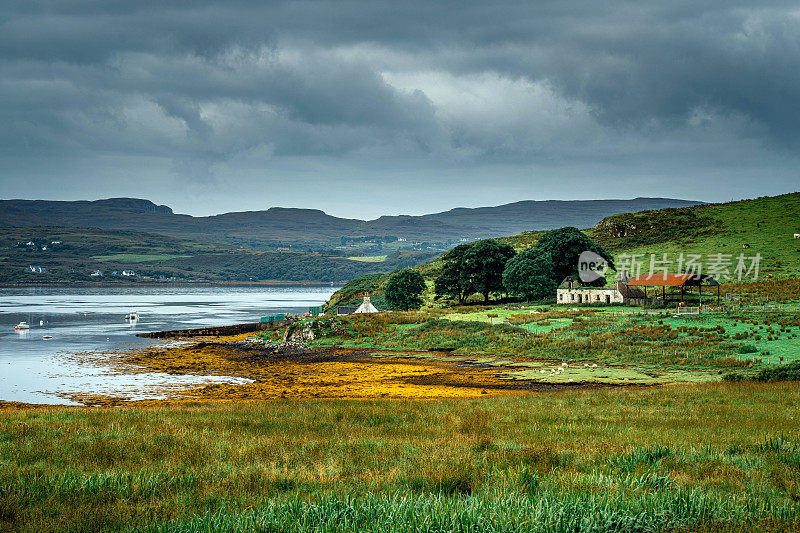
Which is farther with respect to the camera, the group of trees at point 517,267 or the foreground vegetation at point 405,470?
the group of trees at point 517,267

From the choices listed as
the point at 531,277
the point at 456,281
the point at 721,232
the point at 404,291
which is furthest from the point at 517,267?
the point at 721,232

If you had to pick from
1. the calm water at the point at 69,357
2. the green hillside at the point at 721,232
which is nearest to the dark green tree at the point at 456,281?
the green hillside at the point at 721,232

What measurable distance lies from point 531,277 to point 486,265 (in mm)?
15378

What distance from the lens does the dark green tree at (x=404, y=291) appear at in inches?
4188

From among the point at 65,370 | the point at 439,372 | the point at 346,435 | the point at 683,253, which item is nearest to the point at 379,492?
the point at 346,435

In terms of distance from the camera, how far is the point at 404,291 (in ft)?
350

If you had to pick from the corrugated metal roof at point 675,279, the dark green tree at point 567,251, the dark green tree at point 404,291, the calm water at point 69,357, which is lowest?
the calm water at point 69,357

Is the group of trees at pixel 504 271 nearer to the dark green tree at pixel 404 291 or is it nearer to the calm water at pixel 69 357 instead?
the dark green tree at pixel 404 291

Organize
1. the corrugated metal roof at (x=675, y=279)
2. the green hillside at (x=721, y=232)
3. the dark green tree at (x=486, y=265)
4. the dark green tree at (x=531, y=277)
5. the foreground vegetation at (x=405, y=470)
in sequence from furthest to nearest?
the green hillside at (x=721, y=232) → the dark green tree at (x=486, y=265) → the dark green tree at (x=531, y=277) → the corrugated metal roof at (x=675, y=279) → the foreground vegetation at (x=405, y=470)

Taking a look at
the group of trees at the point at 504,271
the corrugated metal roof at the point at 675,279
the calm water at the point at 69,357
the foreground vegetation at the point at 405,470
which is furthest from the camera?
the group of trees at the point at 504,271

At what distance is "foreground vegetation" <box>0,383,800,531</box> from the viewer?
269 inches

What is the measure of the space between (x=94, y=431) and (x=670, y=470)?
12.6m

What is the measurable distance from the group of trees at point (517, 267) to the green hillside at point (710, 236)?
1086 centimetres

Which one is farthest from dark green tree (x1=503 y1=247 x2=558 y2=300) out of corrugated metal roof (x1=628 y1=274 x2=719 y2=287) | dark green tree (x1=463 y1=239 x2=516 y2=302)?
corrugated metal roof (x1=628 y1=274 x2=719 y2=287)
